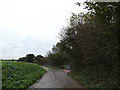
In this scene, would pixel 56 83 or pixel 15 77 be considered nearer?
pixel 15 77

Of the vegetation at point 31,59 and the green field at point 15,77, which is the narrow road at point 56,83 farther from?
the vegetation at point 31,59

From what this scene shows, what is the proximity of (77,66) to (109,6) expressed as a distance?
7.59 meters

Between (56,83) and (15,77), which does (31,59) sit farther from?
(56,83)

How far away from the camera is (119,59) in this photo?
408 cm

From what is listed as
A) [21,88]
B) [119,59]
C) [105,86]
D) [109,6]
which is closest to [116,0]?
[109,6]

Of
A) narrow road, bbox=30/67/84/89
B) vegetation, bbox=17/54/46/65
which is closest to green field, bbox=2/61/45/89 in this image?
narrow road, bbox=30/67/84/89

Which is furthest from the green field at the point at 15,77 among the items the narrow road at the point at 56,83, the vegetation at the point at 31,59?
the vegetation at the point at 31,59

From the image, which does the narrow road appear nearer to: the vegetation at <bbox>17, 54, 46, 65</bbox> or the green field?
the green field

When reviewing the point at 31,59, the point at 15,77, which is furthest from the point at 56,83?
the point at 31,59

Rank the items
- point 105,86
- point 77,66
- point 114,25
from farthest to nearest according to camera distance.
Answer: point 77,66 < point 105,86 < point 114,25

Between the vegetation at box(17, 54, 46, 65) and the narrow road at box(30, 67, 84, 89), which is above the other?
the vegetation at box(17, 54, 46, 65)

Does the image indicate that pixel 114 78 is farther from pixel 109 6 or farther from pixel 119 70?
pixel 109 6

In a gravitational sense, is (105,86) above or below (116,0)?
below

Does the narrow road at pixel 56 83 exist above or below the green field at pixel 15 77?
below
